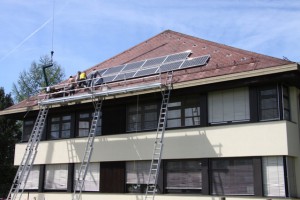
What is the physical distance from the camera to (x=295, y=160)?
49.5ft

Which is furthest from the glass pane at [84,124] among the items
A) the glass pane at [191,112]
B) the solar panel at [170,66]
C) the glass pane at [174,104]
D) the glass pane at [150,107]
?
the glass pane at [191,112]

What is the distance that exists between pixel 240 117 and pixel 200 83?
6.44 feet

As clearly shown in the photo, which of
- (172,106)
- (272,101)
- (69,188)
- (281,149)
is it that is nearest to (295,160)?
(281,149)

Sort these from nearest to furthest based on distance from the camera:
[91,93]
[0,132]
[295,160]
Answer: [295,160], [91,93], [0,132]

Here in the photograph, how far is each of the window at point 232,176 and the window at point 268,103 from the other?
1695mm

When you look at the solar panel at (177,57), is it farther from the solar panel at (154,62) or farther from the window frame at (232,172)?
the window frame at (232,172)

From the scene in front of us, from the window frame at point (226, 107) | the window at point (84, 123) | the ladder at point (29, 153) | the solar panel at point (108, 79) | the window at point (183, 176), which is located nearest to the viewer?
the window frame at point (226, 107)

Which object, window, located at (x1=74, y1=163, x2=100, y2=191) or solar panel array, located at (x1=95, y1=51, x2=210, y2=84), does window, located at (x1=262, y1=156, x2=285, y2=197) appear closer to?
solar panel array, located at (x1=95, y1=51, x2=210, y2=84)

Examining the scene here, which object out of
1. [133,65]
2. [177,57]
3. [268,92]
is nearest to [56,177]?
[133,65]

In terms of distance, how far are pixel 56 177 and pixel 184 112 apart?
7564 millimetres

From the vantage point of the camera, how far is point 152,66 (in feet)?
62.2

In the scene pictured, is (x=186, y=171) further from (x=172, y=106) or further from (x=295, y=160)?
(x=295, y=160)

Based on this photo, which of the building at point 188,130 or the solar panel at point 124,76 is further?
the solar panel at point 124,76

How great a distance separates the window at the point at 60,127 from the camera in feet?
66.8
